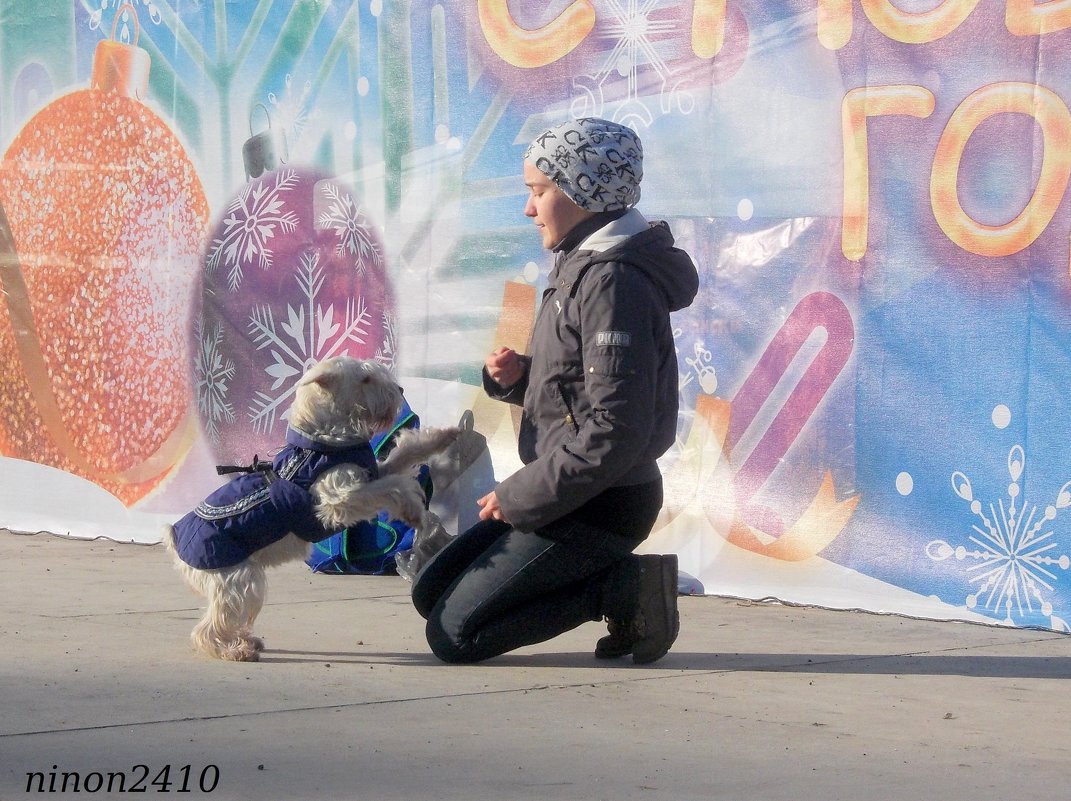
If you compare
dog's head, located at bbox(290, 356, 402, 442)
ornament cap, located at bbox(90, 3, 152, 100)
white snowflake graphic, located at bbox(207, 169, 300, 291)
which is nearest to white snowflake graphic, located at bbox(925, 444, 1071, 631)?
dog's head, located at bbox(290, 356, 402, 442)

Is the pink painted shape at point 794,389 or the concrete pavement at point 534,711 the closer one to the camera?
the concrete pavement at point 534,711

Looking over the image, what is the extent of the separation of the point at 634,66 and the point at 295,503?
274 centimetres

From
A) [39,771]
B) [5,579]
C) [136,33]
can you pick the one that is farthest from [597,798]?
[136,33]

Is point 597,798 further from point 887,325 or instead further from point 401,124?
point 401,124

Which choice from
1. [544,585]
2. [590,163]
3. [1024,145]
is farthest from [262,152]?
[1024,145]

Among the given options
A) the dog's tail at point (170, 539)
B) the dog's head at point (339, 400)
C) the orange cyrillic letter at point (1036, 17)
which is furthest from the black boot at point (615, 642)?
the orange cyrillic letter at point (1036, 17)

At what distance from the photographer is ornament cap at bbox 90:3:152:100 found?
28.6ft

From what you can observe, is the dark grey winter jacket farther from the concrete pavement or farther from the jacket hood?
the concrete pavement

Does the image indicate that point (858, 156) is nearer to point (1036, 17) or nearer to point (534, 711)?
point (1036, 17)

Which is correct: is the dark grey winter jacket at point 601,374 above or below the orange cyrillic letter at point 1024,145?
below

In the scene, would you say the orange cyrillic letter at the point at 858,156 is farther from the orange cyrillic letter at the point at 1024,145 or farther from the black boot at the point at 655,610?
the black boot at the point at 655,610

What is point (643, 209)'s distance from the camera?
6828 millimetres

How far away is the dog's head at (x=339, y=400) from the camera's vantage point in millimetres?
5258

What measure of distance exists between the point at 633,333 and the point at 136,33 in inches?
199
